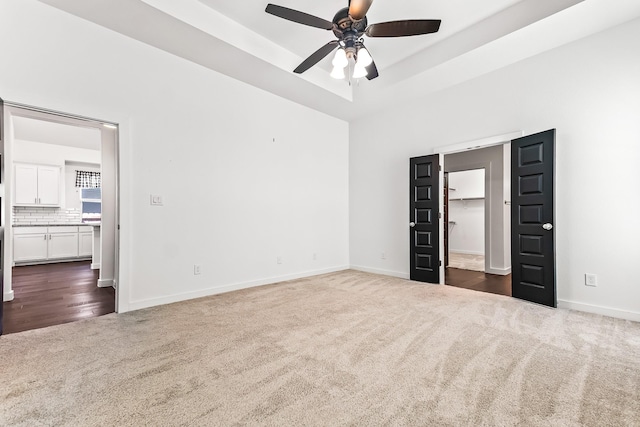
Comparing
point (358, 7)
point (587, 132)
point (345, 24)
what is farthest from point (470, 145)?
point (358, 7)

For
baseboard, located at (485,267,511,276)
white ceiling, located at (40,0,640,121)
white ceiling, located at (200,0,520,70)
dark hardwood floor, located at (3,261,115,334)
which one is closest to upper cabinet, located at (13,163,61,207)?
dark hardwood floor, located at (3,261,115,334)

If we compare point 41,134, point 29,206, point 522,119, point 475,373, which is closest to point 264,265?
point 475,373

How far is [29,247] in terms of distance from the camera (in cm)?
630

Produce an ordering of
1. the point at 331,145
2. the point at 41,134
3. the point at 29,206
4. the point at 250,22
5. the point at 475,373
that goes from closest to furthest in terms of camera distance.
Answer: the point at 475,373, the point at 250,22, the point at 331,145, the point at 41,134, the point at 29,206

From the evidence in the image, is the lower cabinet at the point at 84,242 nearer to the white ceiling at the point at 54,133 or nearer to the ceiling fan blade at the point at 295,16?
the white ceiling at the point at 54,133

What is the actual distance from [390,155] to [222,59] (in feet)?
9.95

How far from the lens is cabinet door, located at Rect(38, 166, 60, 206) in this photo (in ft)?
23.2

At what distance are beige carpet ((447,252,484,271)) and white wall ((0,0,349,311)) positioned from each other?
3.15 meters

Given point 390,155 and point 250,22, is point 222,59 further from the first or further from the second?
point 390,155

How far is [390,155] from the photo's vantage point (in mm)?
5133

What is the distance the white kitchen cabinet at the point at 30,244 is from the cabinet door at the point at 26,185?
1076 millimetres

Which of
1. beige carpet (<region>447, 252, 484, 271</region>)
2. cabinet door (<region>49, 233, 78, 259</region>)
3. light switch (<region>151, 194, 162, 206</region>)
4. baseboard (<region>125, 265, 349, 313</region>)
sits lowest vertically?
beige carpet (<region>447, 252, 484, 271</region>)

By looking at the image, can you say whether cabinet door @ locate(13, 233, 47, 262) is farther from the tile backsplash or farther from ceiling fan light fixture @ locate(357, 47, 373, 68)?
ceiling fan light fixture @ locate(357, 47, 373, 68)

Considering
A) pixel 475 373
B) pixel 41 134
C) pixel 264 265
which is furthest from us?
pixel 41 134
